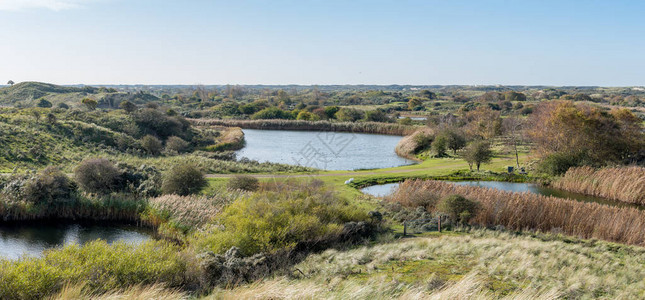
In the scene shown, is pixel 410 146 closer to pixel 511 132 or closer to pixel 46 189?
pixel 511 132

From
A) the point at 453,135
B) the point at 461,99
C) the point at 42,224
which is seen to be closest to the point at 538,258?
the point at 42,224

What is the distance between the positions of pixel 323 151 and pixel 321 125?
24.9 metres

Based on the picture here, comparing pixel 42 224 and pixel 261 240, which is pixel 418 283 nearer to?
pixel 261 240

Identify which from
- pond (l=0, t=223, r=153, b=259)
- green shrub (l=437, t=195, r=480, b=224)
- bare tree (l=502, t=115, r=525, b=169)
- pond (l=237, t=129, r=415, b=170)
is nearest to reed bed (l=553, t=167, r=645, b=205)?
green shrub (l=437, t=195, r=480, b=224)

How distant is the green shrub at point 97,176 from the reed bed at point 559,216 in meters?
19.0

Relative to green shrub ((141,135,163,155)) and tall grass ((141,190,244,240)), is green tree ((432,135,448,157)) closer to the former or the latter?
tall grass ((141,190,244,240))

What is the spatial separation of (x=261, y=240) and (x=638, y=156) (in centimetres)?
3641

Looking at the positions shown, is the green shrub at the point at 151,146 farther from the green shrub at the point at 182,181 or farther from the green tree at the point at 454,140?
the green tree at the point at 454,140

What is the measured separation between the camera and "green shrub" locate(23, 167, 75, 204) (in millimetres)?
22953

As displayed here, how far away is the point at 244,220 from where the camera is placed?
16078 mm

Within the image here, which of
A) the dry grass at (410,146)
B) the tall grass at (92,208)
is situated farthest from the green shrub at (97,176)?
the dry grass at (410,146)

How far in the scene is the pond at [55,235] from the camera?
19.4m

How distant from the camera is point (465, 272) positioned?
13461 millimetres

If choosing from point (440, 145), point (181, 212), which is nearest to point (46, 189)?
point (181, 212)
